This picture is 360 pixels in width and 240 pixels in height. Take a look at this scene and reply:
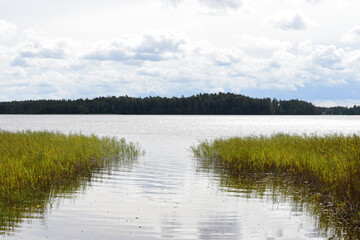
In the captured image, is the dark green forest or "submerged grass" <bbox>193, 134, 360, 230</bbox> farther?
the dark green forest

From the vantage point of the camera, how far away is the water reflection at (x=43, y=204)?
1119 cm

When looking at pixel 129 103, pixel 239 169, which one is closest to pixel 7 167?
pixel 239 169

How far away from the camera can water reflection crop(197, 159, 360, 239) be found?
11.0 meters

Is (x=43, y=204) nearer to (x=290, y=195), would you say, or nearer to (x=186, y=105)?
(x=290, y=195)

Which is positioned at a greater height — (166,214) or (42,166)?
(42,166)

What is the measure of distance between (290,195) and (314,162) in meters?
2.98

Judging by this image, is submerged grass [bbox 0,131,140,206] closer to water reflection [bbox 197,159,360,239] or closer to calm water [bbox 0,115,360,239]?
calm water [bbox 0,115,360,239]

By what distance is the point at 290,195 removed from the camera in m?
15.6

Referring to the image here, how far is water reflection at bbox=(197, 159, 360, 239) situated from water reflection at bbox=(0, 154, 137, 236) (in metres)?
6.31

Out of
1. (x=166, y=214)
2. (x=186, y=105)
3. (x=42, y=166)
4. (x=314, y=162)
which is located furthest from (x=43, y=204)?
(x=186, y=105)

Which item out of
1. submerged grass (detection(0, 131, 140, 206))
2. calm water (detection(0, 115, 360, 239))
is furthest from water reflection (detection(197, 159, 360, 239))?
submerged grass (detection(0, 131, 140, 206))

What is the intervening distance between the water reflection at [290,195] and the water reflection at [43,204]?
248 inches

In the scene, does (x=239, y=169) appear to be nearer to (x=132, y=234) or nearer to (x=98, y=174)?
(x=98, y=174)

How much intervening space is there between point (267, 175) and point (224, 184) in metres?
3.13
